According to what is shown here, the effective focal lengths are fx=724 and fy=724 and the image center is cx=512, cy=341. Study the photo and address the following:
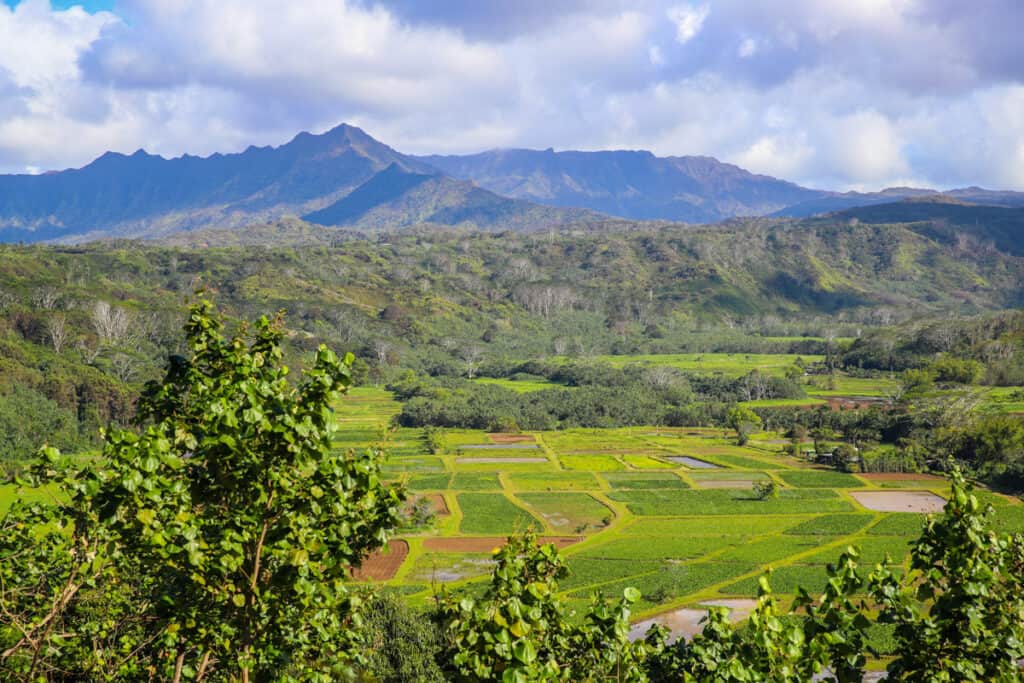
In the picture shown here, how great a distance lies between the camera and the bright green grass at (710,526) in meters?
71.4

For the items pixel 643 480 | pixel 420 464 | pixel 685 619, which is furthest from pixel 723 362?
pixel 685 619

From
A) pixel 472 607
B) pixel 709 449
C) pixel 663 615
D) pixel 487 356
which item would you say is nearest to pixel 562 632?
pixel 472 607

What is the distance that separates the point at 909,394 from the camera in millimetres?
128875

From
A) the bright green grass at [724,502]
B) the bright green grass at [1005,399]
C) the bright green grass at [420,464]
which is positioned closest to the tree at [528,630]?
the bright green grass at [724,502]

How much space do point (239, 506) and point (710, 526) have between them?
2821 inches

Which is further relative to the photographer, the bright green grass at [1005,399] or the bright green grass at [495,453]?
the bright green grass at [1005,399]

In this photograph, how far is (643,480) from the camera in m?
90.9

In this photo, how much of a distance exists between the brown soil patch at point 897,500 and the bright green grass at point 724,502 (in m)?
2.88

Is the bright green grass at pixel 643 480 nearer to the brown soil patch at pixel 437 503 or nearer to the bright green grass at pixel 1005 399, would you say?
the brown soil patch at pixel 437 503

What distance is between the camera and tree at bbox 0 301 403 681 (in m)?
7.58

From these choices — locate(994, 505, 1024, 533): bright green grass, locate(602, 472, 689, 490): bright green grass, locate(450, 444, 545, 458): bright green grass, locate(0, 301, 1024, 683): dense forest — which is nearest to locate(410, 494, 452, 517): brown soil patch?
locate(602, 472, 689, 490): bright green grass

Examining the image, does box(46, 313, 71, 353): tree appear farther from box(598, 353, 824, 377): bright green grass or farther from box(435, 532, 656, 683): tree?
box(435, 532, 656, 683): tree

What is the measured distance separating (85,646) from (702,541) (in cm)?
6300

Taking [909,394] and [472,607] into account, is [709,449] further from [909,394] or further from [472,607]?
[472,607]
